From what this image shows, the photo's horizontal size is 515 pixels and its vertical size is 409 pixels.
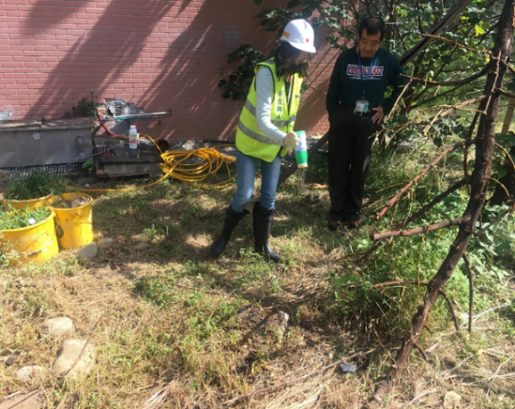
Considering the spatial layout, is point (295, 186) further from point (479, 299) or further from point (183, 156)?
point (479, 299)

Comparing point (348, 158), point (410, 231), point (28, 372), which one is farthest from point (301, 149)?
point (28, 372)

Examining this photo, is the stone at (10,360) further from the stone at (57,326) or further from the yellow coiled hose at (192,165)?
the yellow coiled hose at (192,165)

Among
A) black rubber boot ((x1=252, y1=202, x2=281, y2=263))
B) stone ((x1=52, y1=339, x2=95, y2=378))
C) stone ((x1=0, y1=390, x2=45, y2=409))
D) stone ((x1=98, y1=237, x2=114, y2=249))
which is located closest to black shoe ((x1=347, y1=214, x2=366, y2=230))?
black rubber boot ((x1=252, y1=202, x2=281, y2=263))

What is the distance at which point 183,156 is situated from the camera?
5648mm

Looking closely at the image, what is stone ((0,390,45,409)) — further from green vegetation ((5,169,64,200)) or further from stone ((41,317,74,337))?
green vegetation ((5,169,64,200))

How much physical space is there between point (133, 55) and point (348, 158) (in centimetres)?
362

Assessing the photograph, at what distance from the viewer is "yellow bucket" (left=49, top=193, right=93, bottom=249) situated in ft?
11.5

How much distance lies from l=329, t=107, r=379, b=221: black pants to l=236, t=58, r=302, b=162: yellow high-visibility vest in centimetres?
77

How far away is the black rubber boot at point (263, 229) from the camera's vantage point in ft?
11.3

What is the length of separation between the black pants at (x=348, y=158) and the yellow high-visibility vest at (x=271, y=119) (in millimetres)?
771

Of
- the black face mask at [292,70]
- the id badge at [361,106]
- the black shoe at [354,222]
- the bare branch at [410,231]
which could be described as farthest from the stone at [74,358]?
the id badge at [361,106]

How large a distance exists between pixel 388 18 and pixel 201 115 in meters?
3.07

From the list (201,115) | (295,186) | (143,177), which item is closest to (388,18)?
(295,186)

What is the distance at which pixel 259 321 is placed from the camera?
2.74 meters
